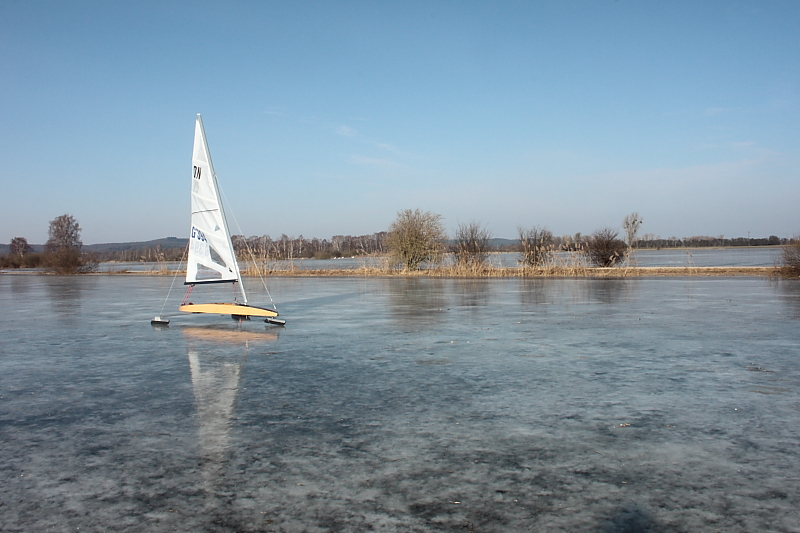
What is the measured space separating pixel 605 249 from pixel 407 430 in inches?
1192

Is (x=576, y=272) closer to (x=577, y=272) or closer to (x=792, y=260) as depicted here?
(x=577, y=272)

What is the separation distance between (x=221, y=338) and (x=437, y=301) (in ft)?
26.0

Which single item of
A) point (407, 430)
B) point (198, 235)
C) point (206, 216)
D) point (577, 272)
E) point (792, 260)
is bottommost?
point (407, 430)

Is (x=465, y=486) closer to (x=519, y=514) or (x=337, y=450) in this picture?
(x=519, y=514)

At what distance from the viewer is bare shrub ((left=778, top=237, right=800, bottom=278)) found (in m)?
25.0

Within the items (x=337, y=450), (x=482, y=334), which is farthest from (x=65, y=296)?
(x=337, y=450)

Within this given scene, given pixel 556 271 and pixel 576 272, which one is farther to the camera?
pixel 556 271

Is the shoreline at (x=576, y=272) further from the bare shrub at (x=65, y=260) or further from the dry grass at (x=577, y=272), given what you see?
the bare shrub at (x=65, y=260)

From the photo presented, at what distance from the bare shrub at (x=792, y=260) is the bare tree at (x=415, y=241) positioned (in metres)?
16.9

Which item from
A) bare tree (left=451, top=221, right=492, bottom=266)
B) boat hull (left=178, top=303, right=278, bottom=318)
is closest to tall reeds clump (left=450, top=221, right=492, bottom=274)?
bare tree (left=451, top=221, right=492, bottom=266)

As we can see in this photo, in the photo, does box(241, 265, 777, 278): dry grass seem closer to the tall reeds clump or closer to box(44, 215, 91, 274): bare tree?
the tall reeds clump

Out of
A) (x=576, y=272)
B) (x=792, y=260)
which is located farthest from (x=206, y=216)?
(x=792, y=260)

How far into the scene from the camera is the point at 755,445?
4.77m

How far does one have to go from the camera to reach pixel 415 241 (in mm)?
35062
